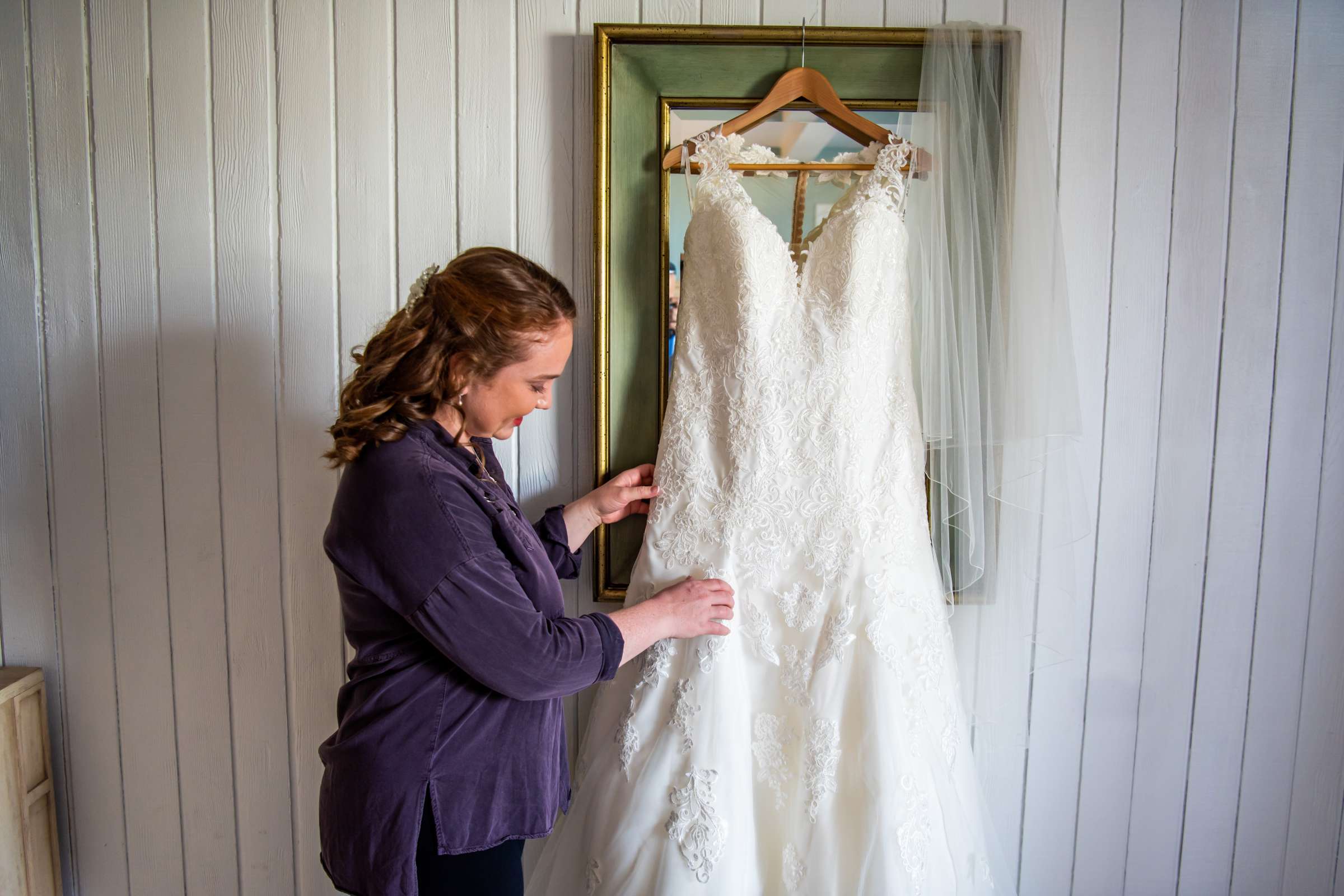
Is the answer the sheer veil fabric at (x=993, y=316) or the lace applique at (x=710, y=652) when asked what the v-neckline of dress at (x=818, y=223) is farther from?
the lace applique at (x=710, y=652)

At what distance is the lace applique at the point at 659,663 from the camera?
1176 millimetres

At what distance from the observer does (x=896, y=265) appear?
122cm

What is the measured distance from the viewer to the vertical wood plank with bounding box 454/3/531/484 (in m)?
1.36

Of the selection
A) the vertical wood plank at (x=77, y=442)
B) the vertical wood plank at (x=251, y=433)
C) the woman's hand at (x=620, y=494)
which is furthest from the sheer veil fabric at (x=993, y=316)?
the vertical wood plank at (x=77, y=442)

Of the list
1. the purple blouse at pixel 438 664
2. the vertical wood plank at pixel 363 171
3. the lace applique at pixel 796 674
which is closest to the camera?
the purple blouse at pixel 438 664

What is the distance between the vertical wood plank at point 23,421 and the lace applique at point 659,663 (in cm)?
126

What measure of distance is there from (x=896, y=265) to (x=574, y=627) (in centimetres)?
78

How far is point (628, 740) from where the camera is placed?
116cm

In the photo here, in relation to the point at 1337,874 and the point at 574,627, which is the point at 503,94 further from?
the point at 1337,874

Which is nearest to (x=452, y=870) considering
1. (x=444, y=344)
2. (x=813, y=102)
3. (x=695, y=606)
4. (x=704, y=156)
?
(x=695, y=606)

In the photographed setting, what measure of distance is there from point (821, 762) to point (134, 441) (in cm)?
144

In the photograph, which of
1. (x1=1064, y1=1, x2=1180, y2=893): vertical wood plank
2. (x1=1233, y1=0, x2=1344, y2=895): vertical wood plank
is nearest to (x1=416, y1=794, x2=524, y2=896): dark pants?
(x1=1064, y1=1, x2=1180, y2=893): vertical wood plank

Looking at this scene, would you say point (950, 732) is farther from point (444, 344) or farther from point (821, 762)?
point (444, 344)

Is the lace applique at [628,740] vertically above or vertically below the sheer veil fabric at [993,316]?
below
